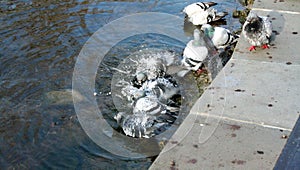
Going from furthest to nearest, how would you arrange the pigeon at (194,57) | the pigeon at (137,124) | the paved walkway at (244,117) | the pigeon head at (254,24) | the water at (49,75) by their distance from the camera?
the pigeon at (194,57), the pigeon head at (254,24), the pigeon at (137,124), the water at (49,75), the paved walkway at (244,117)

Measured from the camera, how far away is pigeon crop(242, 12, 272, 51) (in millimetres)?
5125

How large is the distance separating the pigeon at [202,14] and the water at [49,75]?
0.77 feet

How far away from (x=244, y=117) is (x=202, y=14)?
4.07 meters

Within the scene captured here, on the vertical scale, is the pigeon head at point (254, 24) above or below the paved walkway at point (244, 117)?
above

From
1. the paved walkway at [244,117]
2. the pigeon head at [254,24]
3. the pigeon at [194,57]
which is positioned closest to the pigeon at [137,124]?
the paved walkway at [244,117]

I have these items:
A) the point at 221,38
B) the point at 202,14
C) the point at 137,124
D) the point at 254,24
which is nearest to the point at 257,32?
the point at 254,24

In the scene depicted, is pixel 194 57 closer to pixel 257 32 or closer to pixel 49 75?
pixel 257 32

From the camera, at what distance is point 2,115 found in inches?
200

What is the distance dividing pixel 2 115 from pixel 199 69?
8.94 feet

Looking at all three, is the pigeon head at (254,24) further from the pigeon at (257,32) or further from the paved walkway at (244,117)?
the paved walkway at (244,117)

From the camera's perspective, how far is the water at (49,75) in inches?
172

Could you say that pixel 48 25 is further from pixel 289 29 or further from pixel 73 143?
pixel 289 29

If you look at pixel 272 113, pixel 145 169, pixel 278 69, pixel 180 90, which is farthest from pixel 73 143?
pixel 278 69

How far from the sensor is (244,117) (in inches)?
149
